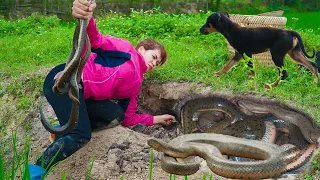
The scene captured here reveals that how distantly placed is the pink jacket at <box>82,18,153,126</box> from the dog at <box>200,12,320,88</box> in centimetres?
146

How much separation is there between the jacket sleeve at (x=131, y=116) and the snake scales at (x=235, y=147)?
45cm

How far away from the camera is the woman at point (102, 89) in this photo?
157 inches

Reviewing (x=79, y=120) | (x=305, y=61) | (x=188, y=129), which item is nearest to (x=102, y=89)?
(x=79, y=120)

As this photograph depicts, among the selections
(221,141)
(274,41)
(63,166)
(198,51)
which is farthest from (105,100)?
(198,51)

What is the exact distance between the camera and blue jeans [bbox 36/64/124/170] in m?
3.90

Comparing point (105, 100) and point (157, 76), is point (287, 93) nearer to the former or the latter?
point (157, 76)

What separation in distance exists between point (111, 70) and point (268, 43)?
1.91 metres

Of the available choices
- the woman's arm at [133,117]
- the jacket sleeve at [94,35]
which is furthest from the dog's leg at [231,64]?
the jacket sleeve at [94,35]

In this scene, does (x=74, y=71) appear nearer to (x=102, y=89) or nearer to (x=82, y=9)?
(x=82, y=9)

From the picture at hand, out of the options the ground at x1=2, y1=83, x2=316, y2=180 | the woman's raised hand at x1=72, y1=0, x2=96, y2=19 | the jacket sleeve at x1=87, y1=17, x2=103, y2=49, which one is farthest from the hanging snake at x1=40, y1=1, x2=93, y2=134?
the jacket sleeve at x1=87, y1=17, x2=103, y2=49

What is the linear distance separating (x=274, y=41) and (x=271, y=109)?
3.05 feet

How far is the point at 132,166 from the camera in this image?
12.5 ft

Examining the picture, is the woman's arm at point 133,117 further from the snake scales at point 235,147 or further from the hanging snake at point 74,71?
the hanging snake at point 74,71

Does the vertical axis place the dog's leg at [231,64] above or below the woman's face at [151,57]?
below
